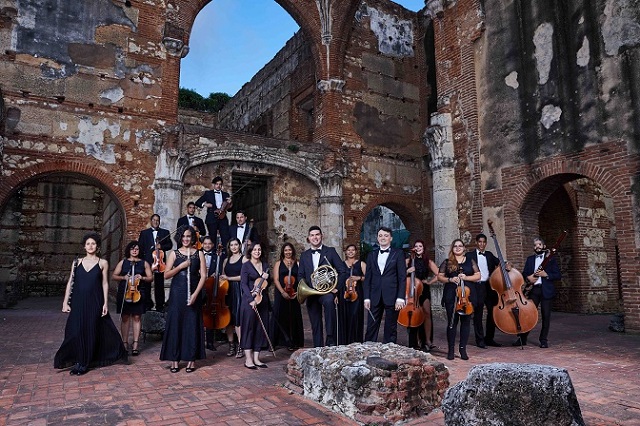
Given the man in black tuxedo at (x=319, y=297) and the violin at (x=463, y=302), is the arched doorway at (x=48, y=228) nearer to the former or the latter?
the man in black tuxedo at (x=319, y=297)

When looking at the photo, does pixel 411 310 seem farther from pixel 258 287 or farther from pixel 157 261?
pixel 157 261

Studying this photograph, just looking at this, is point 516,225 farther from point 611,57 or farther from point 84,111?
point 84,111

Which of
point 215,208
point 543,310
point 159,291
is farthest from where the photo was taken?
point 215,208

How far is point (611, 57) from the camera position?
9.51 metres

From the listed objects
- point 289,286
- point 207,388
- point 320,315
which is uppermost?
point 289,286

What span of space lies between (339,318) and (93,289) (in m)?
3.30

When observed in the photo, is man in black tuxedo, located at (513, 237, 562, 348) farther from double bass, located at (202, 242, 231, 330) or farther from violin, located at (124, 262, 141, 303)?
violin, located at (124, 262, 141, 303)

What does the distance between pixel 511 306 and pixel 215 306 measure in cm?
453

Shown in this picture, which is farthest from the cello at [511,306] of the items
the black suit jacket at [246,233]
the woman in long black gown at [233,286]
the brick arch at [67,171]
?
the brick arch at [67,171]

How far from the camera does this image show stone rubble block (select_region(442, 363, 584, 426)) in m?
2.88

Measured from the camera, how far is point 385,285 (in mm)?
6207

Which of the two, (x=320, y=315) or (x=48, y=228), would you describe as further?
(x=48, y=228)

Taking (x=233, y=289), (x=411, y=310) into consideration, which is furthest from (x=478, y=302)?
(x=233, y=289)

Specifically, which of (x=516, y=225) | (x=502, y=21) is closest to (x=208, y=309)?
(x=516, y=225)
